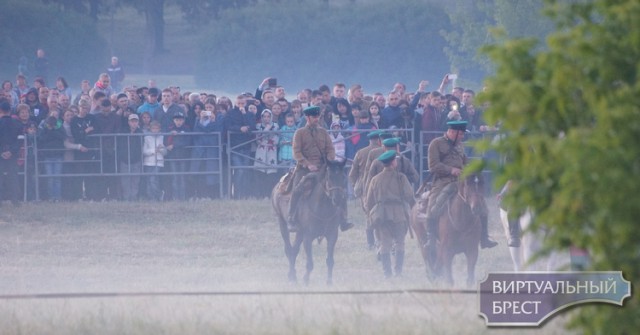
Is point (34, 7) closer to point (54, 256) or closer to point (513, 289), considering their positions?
point (54, 256)

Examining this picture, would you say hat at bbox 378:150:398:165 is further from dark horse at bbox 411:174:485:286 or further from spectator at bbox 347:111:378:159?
spectator at bbox 347:111:378:159

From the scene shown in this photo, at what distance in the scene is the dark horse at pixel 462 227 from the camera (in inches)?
571

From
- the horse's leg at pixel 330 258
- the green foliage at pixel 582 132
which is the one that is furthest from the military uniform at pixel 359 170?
the green foliage at pixel 582 132

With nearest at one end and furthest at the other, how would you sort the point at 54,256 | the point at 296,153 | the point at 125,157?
the point at 296,153
the point at 54,256
the point at 125,157

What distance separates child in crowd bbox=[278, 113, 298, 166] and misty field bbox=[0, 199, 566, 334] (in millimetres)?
888

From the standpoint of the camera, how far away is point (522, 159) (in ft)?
19.4

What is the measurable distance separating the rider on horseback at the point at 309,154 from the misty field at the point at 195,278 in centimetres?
110

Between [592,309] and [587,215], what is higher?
[587,215]

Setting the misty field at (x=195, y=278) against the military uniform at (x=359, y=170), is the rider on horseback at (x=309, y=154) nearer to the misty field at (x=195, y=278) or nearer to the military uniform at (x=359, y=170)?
the misty field at (x=195, y=278)

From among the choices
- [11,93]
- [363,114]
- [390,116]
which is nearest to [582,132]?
[363,114]

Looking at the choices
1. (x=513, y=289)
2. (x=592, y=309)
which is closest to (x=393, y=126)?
(x=513, y=289)

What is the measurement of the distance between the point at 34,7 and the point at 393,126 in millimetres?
31741

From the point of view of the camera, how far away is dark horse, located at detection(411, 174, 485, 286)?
1451cm

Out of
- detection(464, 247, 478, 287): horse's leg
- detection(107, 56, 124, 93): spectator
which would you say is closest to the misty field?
detection(464, 247, 478, 287): horse's leg
